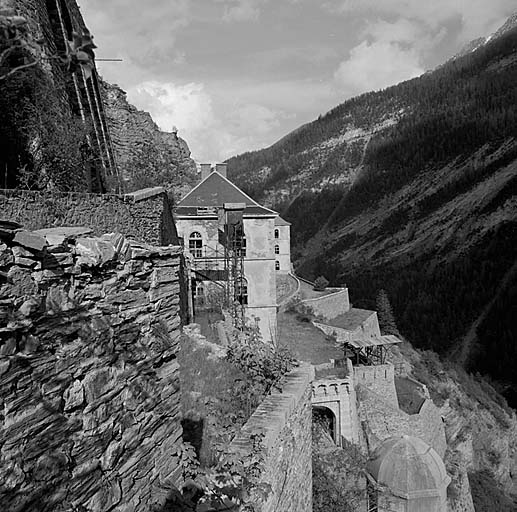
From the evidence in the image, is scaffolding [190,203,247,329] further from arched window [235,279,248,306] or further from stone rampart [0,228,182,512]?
stone rampart [0,228,182,512]

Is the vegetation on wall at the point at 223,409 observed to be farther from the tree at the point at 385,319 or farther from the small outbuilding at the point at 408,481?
the tree at the point at 385,319

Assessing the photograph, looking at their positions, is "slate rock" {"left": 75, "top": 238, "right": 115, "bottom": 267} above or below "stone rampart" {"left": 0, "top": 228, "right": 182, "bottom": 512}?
above

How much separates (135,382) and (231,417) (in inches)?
116

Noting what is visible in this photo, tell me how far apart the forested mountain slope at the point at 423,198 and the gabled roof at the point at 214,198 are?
38977 millimetres

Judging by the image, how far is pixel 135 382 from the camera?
144 inches

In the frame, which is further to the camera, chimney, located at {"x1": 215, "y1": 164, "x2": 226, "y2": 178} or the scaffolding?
chimney, located at {"x1": 215, "y1": 164, "x2": 226, "y2": 178}

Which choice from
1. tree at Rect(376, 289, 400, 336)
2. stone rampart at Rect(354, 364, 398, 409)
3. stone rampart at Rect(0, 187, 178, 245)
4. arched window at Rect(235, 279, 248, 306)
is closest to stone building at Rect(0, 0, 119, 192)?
stone rampart at Rect(0, 187, 178, 245)

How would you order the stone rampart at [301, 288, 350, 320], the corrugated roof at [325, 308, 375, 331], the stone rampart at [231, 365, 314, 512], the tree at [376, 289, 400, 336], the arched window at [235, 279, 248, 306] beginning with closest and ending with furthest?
the stone rampart at [231, 365, 314, 512]
the arched window at [235, 279, 248, 306]
the corrugated roof at [325, 308, 375, 331]
the stone rampart at [301, 288, 350, 320]
the tree at [376, 289, 400, 336]

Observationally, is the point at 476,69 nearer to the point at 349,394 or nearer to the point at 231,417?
the point at 349,394

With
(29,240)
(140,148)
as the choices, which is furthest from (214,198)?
(29,240)

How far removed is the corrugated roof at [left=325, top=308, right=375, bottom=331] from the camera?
32.9 metres

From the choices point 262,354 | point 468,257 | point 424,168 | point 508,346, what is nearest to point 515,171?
point 468,257

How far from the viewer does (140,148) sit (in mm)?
21375

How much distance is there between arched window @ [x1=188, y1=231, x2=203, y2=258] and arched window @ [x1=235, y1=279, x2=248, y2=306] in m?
2.05
